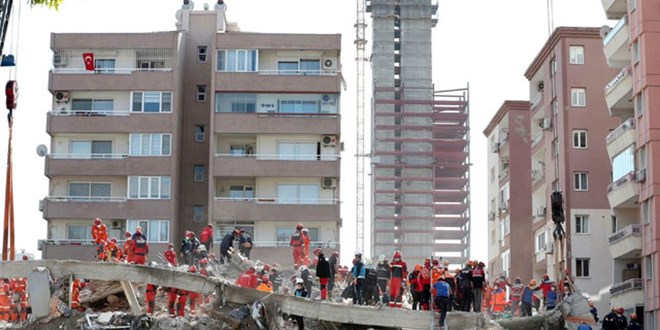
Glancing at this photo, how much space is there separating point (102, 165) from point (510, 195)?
93.8 ft

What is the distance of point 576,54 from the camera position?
81750 mm

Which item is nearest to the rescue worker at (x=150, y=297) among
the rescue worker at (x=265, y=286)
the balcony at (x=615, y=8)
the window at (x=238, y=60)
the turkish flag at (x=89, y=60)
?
the rescue worker at (x=265, y=286)

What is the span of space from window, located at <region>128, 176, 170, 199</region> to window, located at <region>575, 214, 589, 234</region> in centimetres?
2480

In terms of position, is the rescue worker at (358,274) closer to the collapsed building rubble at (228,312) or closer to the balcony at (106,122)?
the collapsed building rubble at (228,312)

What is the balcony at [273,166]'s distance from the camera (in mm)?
85000

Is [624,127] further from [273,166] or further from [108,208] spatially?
[108,208]

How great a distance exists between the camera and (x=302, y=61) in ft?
285

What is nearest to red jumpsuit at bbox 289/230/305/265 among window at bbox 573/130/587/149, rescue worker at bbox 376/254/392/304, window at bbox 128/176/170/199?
rescue worker at bbox 376/254/392/304

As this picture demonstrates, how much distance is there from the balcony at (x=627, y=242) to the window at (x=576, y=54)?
552 inches

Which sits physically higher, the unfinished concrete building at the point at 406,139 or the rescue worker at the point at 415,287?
the unfinished concrete building at the point at 406,139

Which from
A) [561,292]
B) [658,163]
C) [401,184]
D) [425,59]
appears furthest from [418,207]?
[561,292]

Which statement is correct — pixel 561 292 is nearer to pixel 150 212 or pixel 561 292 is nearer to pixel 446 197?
pixel 150 212

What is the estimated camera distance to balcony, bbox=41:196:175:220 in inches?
3354

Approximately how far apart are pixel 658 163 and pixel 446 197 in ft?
391
